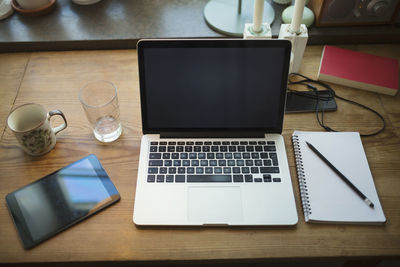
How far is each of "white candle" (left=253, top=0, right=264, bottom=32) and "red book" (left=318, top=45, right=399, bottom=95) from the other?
0.23 metres

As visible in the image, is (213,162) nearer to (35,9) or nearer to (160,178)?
(160,178)

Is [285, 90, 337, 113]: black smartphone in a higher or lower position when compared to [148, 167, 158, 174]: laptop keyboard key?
higher

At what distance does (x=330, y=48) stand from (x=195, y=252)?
76cm

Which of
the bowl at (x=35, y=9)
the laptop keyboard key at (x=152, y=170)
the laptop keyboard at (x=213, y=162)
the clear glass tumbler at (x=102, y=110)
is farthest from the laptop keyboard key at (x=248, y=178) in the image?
the bowl at (x=35, y=9)

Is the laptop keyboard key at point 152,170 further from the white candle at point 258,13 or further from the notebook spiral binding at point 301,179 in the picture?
the white candle at point 258,13

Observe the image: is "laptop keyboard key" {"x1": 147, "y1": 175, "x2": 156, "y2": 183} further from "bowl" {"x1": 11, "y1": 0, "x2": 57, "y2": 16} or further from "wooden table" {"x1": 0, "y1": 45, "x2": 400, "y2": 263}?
"bowl" {"x1": 11, "y1": 0, "x2": 57, "y2": 16}

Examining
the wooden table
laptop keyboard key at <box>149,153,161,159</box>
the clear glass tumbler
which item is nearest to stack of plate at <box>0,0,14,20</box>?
the wooden table

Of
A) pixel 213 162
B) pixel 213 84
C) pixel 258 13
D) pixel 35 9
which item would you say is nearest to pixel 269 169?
pixel 213 162

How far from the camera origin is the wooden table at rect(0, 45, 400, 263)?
2.52 feet

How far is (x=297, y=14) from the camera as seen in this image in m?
1.00

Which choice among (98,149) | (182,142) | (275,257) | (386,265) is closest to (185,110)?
(182,142)

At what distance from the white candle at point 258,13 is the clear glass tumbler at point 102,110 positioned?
429 millimetres

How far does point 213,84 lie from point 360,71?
49 centimetres

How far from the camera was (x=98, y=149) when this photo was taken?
0.94m
